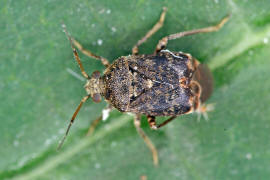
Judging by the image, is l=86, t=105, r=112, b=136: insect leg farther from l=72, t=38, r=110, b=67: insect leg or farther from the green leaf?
l=72, t=38, r=110, b=67: insect leg

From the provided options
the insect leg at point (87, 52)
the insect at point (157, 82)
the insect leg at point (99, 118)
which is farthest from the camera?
the insect leg at point (99, 118)

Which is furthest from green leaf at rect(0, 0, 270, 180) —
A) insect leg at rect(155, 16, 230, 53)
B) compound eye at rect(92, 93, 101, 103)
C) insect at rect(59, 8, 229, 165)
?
compound eye at rect(92, 93, 101, 103)

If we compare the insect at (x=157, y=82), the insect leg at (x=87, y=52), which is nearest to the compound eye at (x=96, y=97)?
the insect at (x=157, y=82)

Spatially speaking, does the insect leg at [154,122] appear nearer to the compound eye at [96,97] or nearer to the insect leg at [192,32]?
the compound eye at [96,97]

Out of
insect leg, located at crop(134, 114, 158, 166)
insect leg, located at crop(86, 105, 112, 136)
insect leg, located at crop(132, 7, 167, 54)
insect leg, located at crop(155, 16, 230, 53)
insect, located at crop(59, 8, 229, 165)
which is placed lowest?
insect leg, located at crop(134, 114, 158, 166)

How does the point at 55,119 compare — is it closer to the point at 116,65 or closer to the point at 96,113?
the point at 96,113

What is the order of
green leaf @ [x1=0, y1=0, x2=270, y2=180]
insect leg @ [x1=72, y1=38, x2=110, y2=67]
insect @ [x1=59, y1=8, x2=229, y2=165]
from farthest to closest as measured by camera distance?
1. insect leg @ [x1=72, y1=38, x2=110, y2=67]
2. green leaf @ [x1=0, y1=0, x2=270, y2=180]
3. insect @ [x1=59, y1=8, x2=229, y2=165]

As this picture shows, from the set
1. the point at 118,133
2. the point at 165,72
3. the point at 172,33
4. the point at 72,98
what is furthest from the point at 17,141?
the point at 172,33
